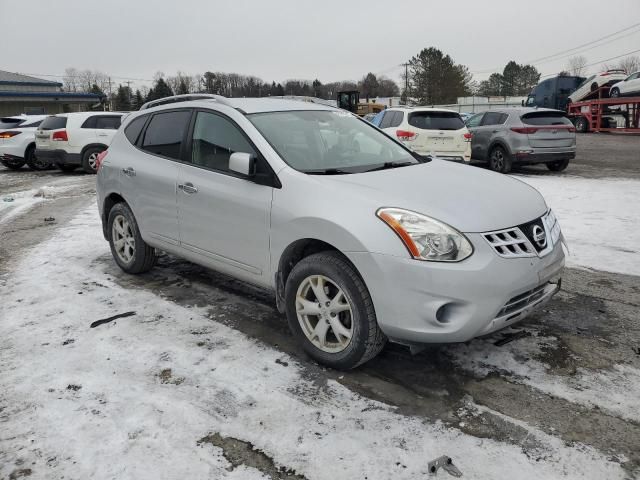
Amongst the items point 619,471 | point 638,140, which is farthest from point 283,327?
point 638,140

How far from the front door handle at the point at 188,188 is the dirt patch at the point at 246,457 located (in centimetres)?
210

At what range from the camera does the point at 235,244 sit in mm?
3854

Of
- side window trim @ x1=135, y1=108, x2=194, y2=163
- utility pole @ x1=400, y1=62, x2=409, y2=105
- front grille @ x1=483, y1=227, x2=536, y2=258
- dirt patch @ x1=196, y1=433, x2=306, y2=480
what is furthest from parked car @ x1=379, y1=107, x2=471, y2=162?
utility pole @ x1=400, y1=62, x2=409, y2=105

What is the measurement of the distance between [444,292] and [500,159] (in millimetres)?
11216

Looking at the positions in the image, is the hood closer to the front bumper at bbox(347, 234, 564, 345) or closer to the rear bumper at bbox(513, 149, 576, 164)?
the front bumper at bbox(347, 234, 564, 345)

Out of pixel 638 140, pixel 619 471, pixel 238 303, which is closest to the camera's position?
pixel 619 471

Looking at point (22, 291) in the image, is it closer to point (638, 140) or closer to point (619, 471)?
point (619, 471)

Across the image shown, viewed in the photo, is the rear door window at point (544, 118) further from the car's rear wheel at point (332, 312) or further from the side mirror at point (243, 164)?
the car's rear wheel at point (332, 312)

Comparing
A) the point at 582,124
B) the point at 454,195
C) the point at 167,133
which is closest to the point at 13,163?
the point at 167,133

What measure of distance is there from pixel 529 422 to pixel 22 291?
447 cm

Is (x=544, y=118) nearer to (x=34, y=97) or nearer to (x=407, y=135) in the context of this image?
(x=407, y=135)

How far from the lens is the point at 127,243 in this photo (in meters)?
5.28

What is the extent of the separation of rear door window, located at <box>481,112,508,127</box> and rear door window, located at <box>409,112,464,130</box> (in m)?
1.62

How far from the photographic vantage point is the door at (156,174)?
4.48 metres
